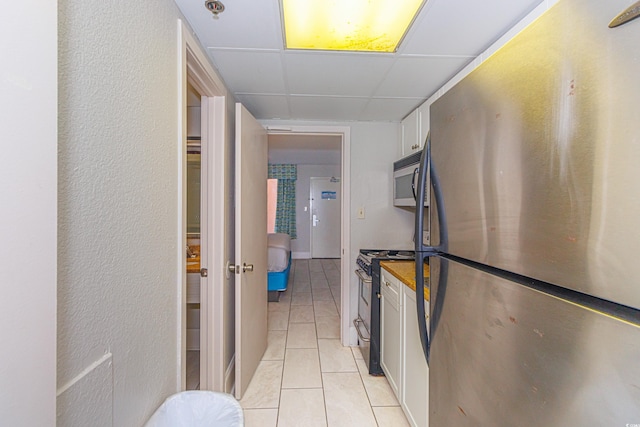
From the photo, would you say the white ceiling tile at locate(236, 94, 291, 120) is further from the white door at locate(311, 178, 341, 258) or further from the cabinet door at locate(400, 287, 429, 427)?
the white door at locate(311, 178, 341, 258)

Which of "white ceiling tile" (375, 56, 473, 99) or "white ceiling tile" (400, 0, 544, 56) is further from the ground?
"white ceiling tile" (375, 56, 473, 99)

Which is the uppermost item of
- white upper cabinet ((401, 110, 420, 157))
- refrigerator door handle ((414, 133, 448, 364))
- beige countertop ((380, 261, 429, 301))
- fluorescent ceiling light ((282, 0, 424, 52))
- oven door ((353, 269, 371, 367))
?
fluorescent ceiling light ((282, 0, 424, 52))

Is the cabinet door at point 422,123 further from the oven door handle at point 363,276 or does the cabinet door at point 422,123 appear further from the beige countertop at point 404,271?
the oven door handle at point 363,276

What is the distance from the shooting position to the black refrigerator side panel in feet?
1.26

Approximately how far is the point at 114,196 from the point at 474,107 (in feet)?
3.29

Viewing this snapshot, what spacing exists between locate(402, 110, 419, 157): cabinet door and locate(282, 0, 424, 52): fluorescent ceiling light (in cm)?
84

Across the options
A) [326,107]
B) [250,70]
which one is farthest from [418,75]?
[250,70]

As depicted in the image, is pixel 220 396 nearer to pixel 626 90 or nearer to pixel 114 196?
pixel 114 196

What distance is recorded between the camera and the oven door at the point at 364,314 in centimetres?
204

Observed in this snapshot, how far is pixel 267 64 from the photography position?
148 centimetres

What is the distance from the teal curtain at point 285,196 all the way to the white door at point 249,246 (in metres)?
3.90

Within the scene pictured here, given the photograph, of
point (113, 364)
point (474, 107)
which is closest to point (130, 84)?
point (113, 364)

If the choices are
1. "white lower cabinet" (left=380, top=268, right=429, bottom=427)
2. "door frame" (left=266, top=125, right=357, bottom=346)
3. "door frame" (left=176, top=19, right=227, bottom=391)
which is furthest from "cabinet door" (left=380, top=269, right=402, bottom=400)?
"door frame" (left=176, top=19, right=227, bottom=391)

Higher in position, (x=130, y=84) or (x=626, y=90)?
(x=130, y=84)
